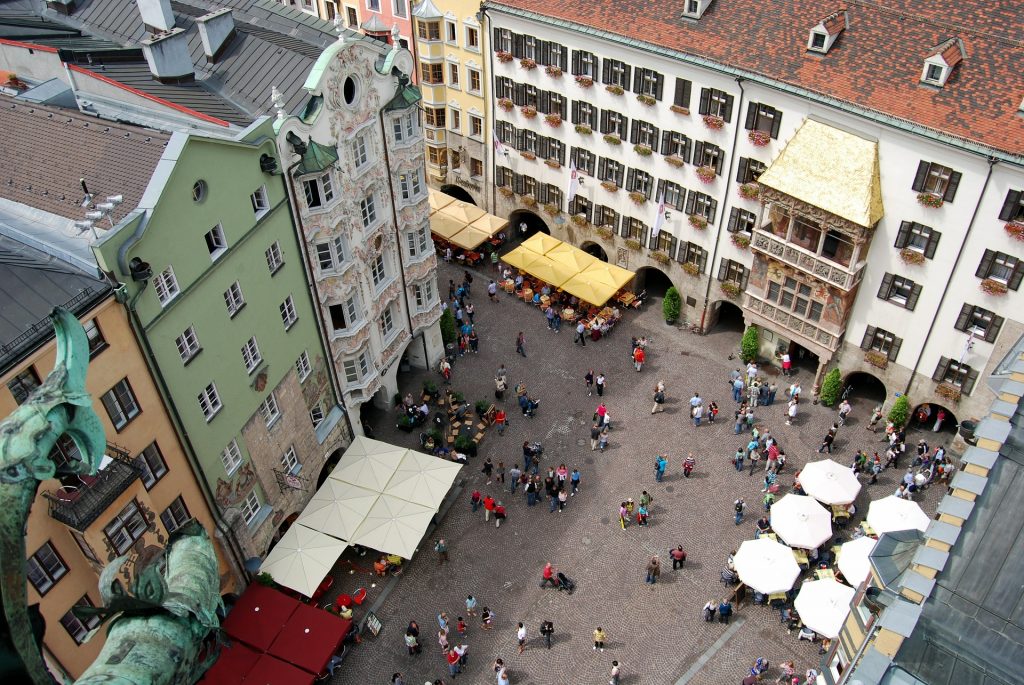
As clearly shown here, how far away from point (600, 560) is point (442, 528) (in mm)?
7781

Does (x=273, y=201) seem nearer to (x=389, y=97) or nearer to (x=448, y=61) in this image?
(x=389, y=97)

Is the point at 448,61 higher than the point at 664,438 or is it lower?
higher

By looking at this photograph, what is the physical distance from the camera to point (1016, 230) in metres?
36.8

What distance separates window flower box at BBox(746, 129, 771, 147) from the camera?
43.4 metres

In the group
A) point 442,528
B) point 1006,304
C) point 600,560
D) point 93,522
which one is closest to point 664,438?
point 600,560

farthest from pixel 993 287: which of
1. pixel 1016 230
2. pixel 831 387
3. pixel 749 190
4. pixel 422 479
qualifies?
pixel 422 479

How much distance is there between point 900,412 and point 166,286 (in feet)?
118

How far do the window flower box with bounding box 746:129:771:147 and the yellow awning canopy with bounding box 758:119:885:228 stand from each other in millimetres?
1370

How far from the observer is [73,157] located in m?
29.4

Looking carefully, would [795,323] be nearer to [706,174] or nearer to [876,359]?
[876,359]

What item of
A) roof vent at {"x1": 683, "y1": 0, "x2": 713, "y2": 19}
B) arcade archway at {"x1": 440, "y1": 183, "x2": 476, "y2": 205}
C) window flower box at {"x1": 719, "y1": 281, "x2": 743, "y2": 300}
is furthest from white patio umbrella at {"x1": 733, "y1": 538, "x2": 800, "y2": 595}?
arcade archway at {"x1": 440, "y1": 183, "x2": 476, "y2": 205}

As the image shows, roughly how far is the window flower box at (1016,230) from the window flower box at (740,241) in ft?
42.8

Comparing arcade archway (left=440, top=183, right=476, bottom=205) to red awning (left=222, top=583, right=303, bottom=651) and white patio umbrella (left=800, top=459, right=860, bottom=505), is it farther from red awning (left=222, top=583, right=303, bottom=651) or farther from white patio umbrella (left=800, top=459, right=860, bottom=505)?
red awning (left=222, top=583, right=303, bottom=651)

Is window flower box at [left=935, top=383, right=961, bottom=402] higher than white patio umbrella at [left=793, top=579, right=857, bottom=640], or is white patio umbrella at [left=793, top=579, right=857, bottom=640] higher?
window flower box at [left=935, top=383, right=961, bottom=402]
